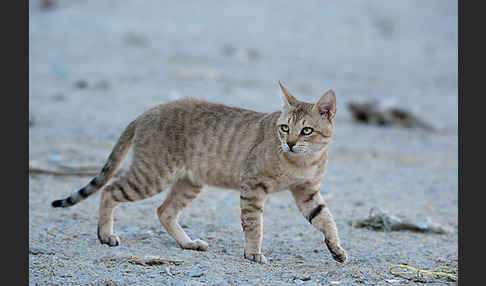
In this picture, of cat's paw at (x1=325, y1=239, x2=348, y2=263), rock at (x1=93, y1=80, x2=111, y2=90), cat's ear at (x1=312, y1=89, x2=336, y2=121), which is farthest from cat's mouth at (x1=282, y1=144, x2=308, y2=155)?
rock at (x1=93, y1=80, x2=111, y2=90)

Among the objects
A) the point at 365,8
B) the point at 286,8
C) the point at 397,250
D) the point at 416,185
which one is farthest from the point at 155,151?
the point at 365,8

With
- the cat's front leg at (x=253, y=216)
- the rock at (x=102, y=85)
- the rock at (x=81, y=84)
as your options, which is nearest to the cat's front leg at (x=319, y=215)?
the cat's front leg at (x=253, y=216)

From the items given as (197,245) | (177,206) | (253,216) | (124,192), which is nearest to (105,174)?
(124,192)

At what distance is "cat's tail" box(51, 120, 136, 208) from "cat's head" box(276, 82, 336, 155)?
155 centimetres

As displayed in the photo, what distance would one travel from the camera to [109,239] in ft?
19.0

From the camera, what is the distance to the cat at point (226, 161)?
18.2ft

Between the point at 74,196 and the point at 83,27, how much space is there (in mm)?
13097

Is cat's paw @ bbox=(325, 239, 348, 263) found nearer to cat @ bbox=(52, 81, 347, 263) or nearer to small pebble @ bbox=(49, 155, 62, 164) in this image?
cat @ bbox=(52, 81, 347, 263)

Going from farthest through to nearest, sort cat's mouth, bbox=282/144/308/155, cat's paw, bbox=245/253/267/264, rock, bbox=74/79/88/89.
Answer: rock, bbox=74/79/88/89, cat's paw, bbox=245/253/267/264, cat's mouth, bbox=282/144/308/155

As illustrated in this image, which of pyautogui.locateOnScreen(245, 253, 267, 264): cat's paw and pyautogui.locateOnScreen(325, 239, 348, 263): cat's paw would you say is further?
pyautogui.locateOnScreen(325, 239, 348, 263): cat's paw

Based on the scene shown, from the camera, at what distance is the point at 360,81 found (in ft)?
56.0

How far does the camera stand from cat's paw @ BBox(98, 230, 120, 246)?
18.9ft

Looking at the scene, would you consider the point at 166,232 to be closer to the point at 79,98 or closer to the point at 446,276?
the point at 446,276

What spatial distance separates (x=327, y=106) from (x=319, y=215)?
3.24ft
